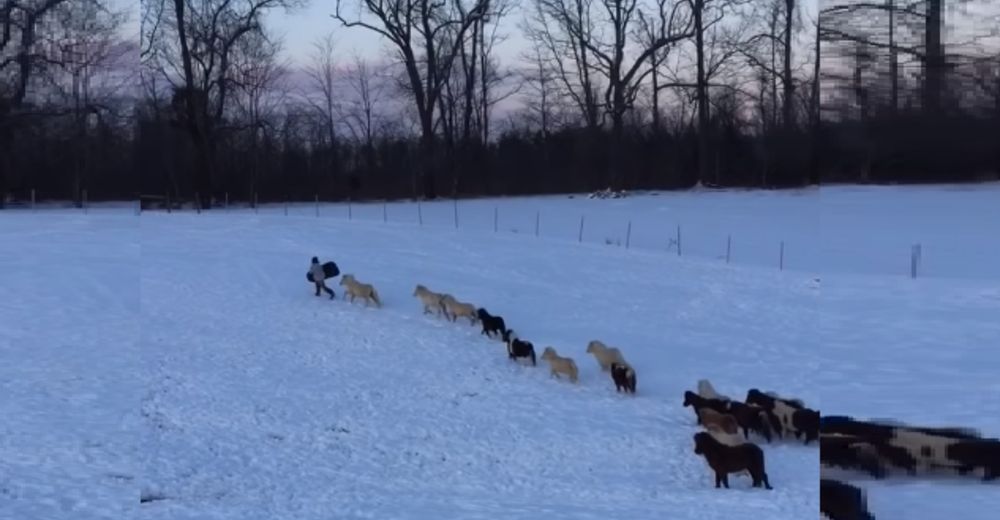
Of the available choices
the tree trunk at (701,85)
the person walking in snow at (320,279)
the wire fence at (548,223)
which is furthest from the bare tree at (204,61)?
the person walking in snow at (320,279)

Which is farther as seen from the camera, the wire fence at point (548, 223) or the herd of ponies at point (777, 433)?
the wire fence at point (548, 223)

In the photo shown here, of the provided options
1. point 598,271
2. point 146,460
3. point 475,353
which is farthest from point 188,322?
point 598,271

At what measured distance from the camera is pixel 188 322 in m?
7.83

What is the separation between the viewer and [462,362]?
26.7 ft

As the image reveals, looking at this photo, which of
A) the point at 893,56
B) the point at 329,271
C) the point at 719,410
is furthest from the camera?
the point at 329,271

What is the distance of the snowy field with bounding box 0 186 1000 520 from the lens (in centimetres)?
146

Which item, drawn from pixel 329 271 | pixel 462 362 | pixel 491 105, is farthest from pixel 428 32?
pixel 329 271

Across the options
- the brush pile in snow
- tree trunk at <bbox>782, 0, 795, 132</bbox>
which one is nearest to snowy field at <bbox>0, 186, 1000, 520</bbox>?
tree trunk at <bbox>782, 0, 795, 132</bbox>

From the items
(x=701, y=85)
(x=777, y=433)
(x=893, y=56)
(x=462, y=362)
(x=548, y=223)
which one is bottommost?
(x=462, y=362)

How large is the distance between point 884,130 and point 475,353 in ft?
24.2

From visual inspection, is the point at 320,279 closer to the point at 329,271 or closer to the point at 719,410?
the point at 329,271

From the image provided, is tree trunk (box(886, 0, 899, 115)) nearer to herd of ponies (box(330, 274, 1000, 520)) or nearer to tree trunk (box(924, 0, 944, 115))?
tree trunk (box(924, 0, 944, 115))

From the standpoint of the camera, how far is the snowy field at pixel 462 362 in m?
1.46

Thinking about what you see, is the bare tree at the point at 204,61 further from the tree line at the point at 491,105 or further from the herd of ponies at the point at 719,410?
the herd of ponies at the point at 719,410
